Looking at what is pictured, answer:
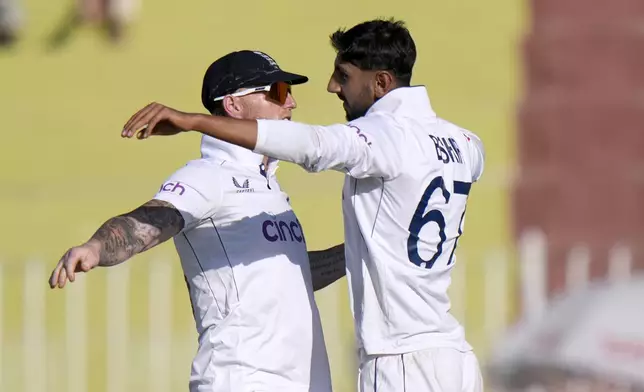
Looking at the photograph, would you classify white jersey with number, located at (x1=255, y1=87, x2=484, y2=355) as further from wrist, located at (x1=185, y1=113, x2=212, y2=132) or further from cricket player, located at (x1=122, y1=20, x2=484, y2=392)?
wrist, located at (x1=185, y1=113, x2=212, y2=132)

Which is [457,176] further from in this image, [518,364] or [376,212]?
[518,364]

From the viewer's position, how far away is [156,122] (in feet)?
13.9

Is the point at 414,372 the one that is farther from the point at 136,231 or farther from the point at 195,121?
the point at 195,121

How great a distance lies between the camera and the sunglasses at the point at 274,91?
208 inches

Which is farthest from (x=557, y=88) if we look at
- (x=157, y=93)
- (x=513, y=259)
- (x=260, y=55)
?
(x=260, y=55)

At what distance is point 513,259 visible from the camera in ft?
37.2

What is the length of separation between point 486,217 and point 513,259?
1.16 metres

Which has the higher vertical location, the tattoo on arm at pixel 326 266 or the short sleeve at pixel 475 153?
the short sleeve at pixel 475 153

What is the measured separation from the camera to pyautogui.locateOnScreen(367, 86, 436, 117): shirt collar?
16.1 ft

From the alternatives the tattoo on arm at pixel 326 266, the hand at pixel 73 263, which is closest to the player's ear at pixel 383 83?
the tattoo on arm at pixel 326 266

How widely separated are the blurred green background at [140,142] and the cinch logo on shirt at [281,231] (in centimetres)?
489

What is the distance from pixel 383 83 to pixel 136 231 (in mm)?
910

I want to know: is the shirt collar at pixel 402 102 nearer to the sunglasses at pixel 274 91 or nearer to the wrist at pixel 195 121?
the sunglasses at pixel 274 91

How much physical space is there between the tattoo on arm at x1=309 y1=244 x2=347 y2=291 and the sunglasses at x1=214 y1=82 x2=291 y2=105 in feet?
1.89
